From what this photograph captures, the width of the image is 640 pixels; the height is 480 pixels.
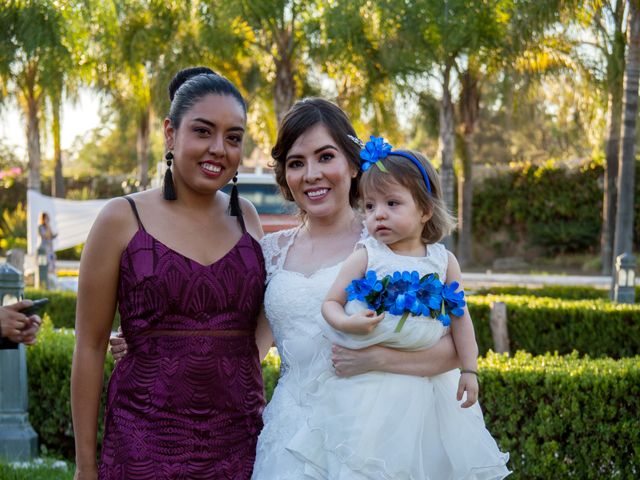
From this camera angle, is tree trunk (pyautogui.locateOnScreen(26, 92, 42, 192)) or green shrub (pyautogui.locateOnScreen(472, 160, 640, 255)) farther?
green shrub (pyautogui.locateOnScreen(472, 160, 640, 255))

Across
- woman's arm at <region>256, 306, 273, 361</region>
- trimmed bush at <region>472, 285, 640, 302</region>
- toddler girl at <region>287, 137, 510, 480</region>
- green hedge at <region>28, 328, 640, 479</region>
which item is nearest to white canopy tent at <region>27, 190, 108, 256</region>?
trimmed bush at <region>472, 285, 640, 302</region>

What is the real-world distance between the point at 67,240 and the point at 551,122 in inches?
1193

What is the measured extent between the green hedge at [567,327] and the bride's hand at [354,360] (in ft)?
22.1

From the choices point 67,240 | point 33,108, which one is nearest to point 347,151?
point 67,240

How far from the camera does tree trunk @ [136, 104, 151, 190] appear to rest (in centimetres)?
2523

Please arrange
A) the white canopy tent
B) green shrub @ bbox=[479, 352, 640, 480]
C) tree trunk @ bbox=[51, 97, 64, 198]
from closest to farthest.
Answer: green shrub @ bbox=[479, 352, 640, 480] → the white canopy tent → tree trunk @ bbox=[51, 97, 64, 198]

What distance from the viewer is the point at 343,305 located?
2945 mm

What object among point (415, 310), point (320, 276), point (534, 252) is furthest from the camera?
point (534, 252)

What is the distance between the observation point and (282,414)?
297 cm

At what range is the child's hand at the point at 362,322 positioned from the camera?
2.79 m

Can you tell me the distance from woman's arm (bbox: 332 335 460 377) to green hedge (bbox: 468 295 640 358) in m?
6.64

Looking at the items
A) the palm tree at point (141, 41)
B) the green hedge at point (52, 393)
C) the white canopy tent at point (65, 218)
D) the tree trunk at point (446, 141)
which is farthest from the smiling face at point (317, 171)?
the white canopy tent at point (65, 218)

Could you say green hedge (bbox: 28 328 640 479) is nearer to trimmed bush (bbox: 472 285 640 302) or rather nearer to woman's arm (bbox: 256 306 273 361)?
woman's arm (bbox: 256 306 273 361)

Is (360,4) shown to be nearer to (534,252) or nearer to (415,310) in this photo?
(534,252)
